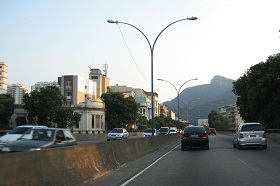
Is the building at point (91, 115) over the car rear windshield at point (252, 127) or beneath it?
over

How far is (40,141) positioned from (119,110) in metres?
85.7

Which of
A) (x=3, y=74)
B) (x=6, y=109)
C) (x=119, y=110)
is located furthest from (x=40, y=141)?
(x=3, y=74)

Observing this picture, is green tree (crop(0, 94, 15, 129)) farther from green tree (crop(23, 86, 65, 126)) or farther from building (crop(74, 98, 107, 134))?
building (crop(74, 98, 107, 134))

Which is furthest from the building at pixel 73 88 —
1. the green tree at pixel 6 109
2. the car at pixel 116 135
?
the car at pixel 116 135

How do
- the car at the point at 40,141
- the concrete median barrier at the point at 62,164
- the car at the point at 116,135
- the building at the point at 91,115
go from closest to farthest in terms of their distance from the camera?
1. the concrete median barrier at the point at 62,164
2. the car at the point at 40,141
3. the car at the point at 116,135
4. the building at the point at 91,115

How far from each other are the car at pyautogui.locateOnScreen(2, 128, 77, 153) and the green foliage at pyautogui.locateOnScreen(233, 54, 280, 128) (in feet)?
123

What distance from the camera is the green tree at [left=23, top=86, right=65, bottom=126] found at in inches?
2790

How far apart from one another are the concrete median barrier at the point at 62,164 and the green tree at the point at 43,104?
55.6 metres

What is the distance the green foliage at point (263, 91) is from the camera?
50.0 metres

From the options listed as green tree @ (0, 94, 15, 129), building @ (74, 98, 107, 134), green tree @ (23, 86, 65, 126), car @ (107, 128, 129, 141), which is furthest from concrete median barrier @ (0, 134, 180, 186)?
building @ (74, 98, 107, 134)

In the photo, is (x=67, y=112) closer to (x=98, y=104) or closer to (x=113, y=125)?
(x=98, y=104)

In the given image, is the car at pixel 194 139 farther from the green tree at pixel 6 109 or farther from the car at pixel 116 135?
the green tree at pixel 6 109

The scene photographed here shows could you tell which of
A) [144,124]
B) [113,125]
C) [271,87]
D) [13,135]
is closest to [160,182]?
[13,135]

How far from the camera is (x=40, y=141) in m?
14.2
